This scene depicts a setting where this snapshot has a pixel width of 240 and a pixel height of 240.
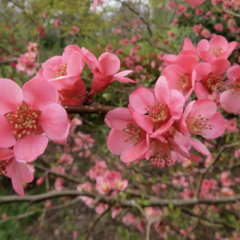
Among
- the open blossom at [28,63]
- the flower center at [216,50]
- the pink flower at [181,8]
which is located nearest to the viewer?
the flower center at [216,50]

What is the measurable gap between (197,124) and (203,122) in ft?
0.08

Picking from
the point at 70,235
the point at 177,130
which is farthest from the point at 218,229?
the point at 177,130

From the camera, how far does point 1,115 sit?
0.42 meters

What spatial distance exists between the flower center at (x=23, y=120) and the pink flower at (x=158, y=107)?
0.75 feet

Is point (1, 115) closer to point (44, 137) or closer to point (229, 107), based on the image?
point (44, 137)

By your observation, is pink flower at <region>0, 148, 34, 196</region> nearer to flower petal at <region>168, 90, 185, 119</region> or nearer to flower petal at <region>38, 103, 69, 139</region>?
flower petal at <region>38, 103, 69, 139</region>

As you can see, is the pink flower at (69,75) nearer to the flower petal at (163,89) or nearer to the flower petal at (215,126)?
the flower petal at (163,89)

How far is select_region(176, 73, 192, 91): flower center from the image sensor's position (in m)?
0.58

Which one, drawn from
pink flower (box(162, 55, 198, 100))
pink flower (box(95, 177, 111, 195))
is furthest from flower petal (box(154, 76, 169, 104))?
pink flower (box(95, 177, 111, 195))

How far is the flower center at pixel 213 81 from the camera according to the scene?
55 centimetres

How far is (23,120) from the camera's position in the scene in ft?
1.43

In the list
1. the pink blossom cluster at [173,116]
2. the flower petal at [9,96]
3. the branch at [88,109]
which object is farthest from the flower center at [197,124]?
the flower petal at [9,96]

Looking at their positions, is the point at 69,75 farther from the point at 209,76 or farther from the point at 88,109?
the point at 209,76

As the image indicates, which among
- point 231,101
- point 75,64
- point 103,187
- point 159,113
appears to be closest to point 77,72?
point 75,64
